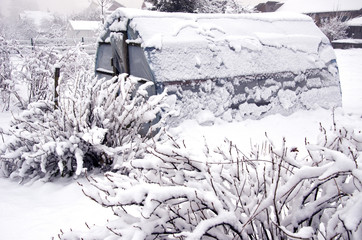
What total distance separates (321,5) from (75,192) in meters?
43.2

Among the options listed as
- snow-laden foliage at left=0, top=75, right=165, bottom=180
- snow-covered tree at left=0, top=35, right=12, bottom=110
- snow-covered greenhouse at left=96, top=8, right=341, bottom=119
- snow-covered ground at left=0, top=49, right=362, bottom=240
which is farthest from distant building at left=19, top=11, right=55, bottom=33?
snow-laden foliage at left=0, top=75, right=165, bottom=180

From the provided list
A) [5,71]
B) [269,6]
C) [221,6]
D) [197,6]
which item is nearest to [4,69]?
[5,71]

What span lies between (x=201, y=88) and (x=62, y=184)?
8.95ft

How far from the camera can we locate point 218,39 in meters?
5.53

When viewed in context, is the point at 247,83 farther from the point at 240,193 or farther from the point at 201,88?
the point at 240,193

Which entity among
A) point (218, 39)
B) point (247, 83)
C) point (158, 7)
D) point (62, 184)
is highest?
point (158, 7)

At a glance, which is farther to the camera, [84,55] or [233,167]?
[84,55]

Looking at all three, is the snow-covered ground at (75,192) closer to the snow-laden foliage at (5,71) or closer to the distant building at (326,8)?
the snow-laden foliage at (5,71)

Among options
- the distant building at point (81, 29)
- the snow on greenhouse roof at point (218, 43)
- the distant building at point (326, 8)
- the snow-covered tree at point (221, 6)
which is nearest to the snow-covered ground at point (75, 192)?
the snow on greenhouse roof at point (218, 43)

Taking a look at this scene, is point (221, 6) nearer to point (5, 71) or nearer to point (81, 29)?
point (5, 71)

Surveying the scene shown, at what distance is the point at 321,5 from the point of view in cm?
3872

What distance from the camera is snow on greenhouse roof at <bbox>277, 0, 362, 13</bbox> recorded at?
120 feet

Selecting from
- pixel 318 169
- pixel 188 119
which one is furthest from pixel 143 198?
pixel 188 119

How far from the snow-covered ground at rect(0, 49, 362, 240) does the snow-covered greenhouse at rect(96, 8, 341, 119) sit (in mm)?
284
